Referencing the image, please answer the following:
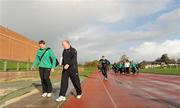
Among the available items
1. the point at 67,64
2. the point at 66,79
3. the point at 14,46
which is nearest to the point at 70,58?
the point at 67,64

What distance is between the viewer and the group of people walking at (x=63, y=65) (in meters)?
13.6

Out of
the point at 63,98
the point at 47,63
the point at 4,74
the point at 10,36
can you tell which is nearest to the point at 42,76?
the point at 47,63

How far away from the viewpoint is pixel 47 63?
14.2 m

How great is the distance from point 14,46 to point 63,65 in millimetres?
46481

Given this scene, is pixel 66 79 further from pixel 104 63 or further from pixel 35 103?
pixel 104 63

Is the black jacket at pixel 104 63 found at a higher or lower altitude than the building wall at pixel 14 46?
lower

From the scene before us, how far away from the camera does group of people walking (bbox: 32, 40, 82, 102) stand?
44.8 ft

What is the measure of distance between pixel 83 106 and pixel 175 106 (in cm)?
263

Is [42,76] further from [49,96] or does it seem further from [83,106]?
[83,106]

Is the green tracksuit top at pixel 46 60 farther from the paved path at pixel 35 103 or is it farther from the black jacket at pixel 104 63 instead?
the black jacket at pixel 104 63

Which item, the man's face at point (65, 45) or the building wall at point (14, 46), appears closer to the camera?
the man's face at point (65, 45)

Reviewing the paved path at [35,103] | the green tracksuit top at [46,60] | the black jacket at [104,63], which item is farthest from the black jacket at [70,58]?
the black jacket at [104,63]

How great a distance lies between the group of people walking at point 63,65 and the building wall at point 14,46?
3658 cm

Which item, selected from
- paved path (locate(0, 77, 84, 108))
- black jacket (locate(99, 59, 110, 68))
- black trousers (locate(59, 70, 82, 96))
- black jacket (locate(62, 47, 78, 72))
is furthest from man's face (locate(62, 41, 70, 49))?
black jacket (locate(99, 59, 110, 68))
